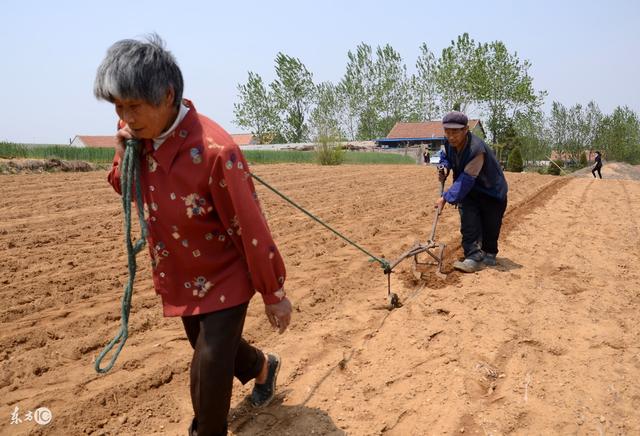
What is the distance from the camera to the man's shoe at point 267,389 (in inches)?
115

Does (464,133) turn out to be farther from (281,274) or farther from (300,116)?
(300,116)

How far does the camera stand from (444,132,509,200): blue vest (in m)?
5.26

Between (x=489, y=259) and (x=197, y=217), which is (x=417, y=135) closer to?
(x=489, y=259)

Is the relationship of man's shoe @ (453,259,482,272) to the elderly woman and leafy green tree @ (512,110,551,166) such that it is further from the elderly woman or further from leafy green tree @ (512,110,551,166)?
leafy green tree @ (512,110,551,166)

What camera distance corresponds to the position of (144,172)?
2.25 meters

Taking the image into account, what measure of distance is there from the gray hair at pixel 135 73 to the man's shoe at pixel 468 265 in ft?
13.4

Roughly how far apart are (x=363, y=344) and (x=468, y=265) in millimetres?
2106

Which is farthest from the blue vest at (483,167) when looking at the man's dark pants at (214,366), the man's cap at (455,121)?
the man's dark pants at (214,366)

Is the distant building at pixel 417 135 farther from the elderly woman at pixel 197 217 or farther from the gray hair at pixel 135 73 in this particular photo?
the gray hair at pixel 135 73

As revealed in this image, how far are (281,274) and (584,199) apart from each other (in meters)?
12.5

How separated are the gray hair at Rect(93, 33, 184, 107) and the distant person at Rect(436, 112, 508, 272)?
3.63 metres

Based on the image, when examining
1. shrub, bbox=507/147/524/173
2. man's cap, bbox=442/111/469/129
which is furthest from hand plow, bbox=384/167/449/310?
shrub, bbox=507/147/524/173

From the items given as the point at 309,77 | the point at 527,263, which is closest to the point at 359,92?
the point at 309,77

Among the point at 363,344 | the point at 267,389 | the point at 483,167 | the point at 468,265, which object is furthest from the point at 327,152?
the point at 267,389
